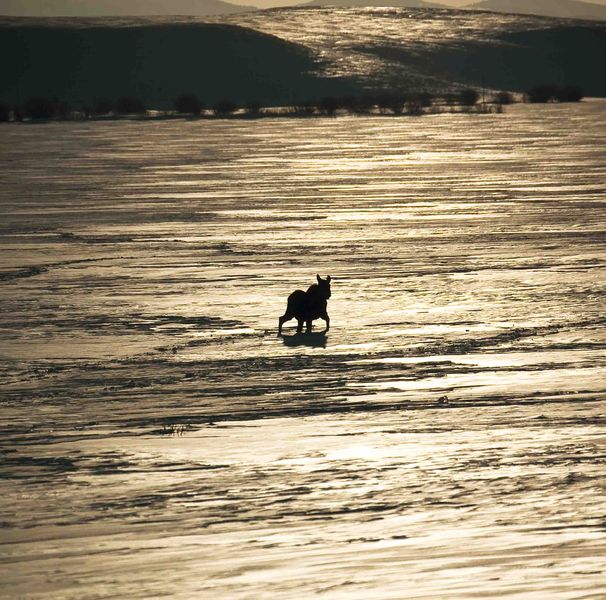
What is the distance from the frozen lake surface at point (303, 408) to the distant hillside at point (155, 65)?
111298mm

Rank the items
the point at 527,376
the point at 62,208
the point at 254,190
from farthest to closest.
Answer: the point at 254,190 < the point at 62,208 < the point at 527,376

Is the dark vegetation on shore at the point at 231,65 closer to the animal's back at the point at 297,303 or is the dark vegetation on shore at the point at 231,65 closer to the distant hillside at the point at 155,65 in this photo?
the distant hillside at the point at 155,65

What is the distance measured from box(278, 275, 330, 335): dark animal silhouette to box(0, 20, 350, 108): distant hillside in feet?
384

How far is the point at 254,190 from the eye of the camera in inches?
1184

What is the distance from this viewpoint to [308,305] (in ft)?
42.1

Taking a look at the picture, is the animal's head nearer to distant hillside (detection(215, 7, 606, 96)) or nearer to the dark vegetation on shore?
the dark vegetation on shore

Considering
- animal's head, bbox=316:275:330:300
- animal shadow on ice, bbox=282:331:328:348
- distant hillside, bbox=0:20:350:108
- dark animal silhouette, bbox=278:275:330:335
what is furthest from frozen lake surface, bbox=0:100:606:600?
distant hillside, bbox=0:20:350:108

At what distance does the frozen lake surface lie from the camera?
6.80m

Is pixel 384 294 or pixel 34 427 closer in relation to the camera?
pixel 34 427

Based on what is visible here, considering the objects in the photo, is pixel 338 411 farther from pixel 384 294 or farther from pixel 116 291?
pixel 116 291

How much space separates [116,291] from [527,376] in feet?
19.9

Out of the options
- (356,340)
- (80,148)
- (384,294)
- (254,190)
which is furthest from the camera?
(80,148)

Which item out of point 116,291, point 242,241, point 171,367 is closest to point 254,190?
point 242,241

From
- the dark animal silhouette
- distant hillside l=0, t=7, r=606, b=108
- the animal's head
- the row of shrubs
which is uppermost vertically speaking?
distant hillside l=0, t=7, r=606, b=108
